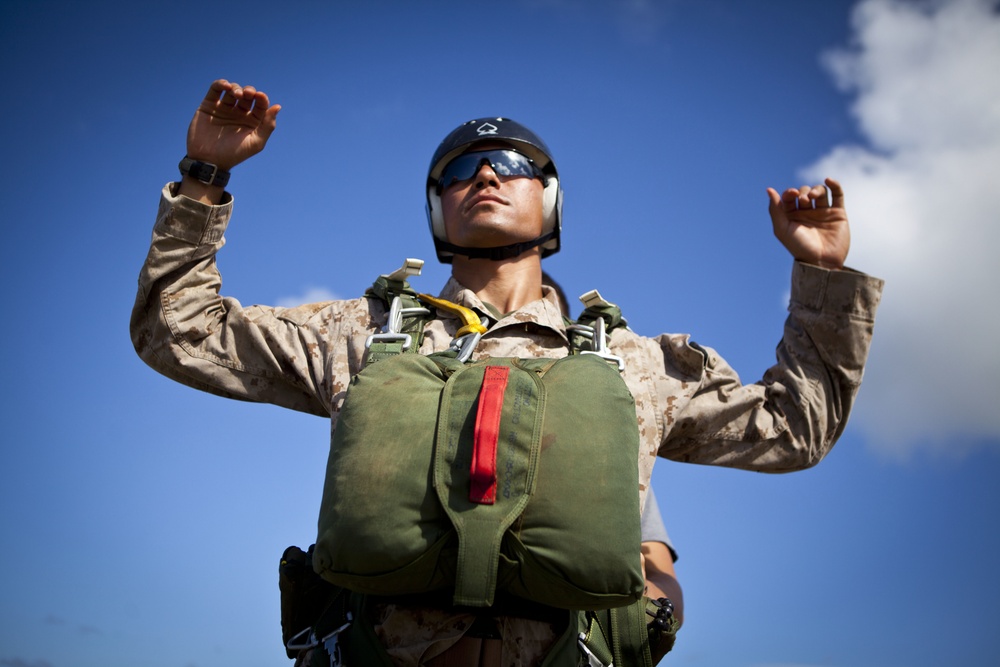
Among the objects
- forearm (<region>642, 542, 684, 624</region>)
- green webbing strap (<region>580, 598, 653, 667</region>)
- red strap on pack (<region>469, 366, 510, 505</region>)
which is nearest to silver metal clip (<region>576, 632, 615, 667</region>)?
green webbing strap (<region>580, 598, 653, 667</region>)

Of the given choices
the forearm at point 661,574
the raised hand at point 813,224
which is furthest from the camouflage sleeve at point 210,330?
the forearm at point 661,574

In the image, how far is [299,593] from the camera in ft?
12.0

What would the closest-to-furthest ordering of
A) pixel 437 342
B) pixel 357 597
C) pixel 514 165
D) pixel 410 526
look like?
pixel 410 526
pixel 357 597
pixel 437 342
pixel 514 165

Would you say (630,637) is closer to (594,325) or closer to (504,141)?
(594,325)

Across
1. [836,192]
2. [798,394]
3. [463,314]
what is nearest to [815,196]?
[836,192]

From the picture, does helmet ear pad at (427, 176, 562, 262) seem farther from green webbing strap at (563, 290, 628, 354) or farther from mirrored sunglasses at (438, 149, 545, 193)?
green webbing strap at (563, 290, 628, 354)

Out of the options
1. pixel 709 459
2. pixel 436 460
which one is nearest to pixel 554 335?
pixel 709 459

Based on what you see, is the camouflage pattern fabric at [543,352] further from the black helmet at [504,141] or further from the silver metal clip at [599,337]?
the black helmet at [504,141]

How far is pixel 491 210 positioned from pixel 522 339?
0.81 m

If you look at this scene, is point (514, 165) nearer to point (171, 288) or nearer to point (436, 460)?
point (171, 288)

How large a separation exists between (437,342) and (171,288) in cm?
125

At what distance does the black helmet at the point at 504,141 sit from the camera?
488 cm

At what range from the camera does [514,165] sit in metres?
4.73

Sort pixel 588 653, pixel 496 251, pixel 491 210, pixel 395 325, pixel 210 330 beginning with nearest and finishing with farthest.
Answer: pixel 588 653
pixel 395 325
pixel 210 330
pixel 491 210
pixel 496 251
